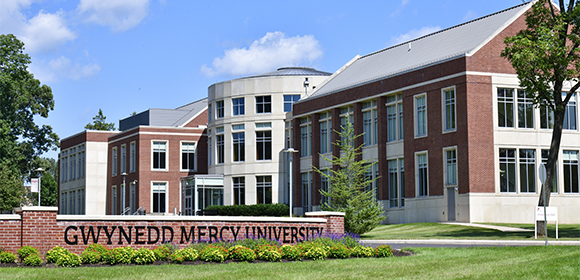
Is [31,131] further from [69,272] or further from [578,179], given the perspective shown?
[69,272]

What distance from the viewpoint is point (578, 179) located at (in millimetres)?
46031

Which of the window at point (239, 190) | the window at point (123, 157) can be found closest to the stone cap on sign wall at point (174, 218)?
the window at point (239, 190)

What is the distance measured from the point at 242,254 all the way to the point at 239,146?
44049 millimetres

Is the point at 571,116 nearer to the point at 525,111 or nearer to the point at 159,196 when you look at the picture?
the point at 525,111

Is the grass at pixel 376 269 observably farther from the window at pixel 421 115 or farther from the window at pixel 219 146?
the window at pixel 219 146

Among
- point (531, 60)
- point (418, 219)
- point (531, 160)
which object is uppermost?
point (531, 60)

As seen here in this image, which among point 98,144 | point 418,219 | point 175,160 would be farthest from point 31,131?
point 418,219

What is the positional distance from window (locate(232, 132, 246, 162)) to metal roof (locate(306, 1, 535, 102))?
295 inches

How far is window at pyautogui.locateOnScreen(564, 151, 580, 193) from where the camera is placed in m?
45.7

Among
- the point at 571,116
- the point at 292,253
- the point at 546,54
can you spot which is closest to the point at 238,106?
the point at 571,116

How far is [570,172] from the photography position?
45844 millimetres

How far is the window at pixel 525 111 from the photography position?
44.9 metres

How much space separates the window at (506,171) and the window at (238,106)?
82.5 feet

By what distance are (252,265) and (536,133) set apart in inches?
1216
